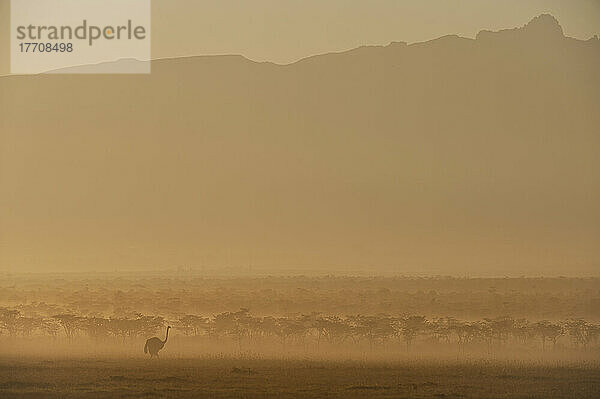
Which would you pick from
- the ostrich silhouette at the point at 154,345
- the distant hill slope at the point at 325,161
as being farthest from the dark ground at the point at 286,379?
the distant hill slope at the point at 325,161

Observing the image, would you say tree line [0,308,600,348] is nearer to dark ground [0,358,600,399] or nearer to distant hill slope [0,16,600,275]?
dark ground [0,358,600,399]

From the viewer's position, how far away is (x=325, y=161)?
11.8ft

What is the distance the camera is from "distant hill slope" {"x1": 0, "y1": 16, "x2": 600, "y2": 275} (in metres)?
3.57

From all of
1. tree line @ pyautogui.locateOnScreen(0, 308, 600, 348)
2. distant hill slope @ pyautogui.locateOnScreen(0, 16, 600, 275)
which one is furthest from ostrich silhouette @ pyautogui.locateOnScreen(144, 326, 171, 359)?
distant hill slope @ pyautogui.locateOnScreen(0, 16, 600, 275)

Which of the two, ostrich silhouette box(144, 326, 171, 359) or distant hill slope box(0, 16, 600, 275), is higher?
distant hill slope box(0, 16, 600, 275)

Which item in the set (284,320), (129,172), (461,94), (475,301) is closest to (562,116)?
(461,94)

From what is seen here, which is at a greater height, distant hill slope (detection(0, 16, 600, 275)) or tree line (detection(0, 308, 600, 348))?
distant hill slope (detection(0, 16, 600, 275))

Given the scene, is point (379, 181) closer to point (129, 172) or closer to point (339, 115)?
point (339, 115)

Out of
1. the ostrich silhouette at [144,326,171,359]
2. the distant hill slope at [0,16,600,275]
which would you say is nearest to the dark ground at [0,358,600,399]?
the ostrich silhouette at [144,326,171,359]

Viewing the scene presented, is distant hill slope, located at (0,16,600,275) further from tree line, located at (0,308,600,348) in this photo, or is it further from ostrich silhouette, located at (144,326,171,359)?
ostrich silhouette, located at (144,326,171,359)

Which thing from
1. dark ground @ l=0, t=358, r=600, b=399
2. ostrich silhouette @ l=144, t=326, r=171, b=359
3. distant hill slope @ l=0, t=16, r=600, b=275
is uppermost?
distant hill slope @ l=0, t=16, r=600, b=275

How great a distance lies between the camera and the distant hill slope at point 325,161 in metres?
3.57

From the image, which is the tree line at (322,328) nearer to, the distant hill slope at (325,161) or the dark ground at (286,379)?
the dark ground at (286,379)

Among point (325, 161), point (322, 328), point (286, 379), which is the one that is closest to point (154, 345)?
point (286, 379)
